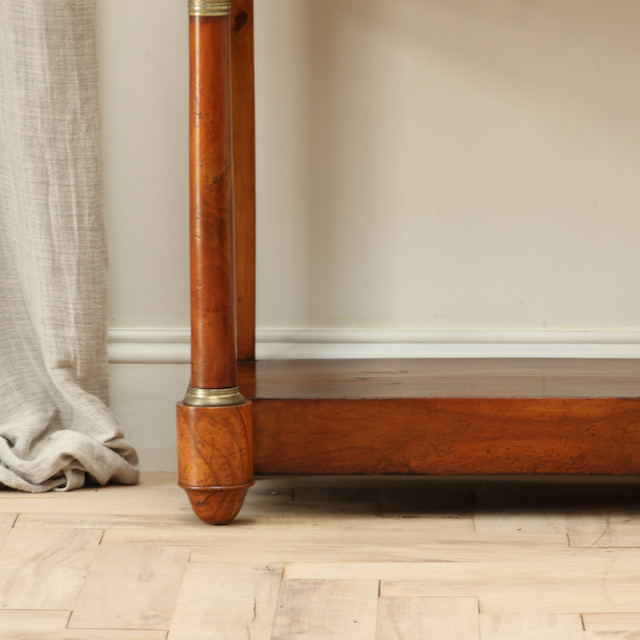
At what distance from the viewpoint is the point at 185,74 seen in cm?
133

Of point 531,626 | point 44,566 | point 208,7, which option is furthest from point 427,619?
point 208,7

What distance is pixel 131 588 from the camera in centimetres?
90

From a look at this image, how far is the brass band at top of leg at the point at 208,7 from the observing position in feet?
3.23

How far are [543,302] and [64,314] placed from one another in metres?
0.66

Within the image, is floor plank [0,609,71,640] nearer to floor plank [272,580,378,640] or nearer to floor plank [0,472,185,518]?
floor plank [272,580,378,640]

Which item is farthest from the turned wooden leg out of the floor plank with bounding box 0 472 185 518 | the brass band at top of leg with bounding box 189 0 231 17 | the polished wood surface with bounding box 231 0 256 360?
the polished wood surface with bounding box 231 0 256 360

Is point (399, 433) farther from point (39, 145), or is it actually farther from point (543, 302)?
point (39, 145)

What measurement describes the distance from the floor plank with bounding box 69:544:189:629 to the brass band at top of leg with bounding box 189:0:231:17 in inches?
21.8

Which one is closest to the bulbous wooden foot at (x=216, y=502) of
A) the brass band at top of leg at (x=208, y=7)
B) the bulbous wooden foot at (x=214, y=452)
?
the bulbous wooden foot at (x=214, y=452)

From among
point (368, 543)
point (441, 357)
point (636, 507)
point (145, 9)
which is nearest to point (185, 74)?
point (145, 9)

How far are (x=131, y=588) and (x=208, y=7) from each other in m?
0.58

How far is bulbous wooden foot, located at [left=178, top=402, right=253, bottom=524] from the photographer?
3.38ft

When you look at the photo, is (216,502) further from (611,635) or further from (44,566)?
(611,635)

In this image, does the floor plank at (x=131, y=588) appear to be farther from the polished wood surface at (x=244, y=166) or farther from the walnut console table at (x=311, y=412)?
the polished wood surface at (x=244, y=166)
